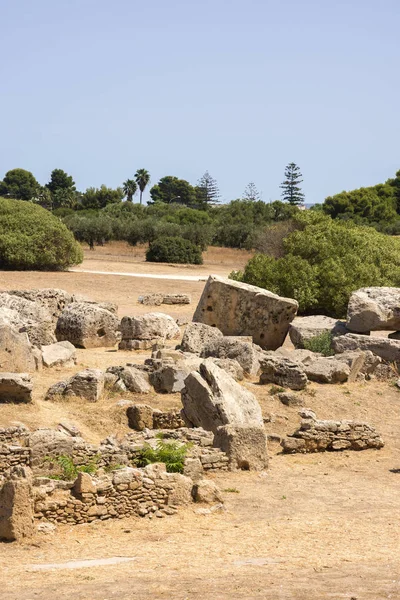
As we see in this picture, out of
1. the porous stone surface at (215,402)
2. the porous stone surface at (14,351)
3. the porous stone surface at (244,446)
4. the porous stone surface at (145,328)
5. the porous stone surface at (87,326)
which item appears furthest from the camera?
the porous stone surface at (145,328)

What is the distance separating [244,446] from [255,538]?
10.9ft

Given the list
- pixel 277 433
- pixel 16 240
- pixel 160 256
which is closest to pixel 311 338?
pixel 277 433

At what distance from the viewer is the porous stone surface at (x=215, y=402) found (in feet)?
52.7

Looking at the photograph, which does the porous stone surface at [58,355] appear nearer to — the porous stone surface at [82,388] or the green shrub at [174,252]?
the porous stone surface at [82,388]

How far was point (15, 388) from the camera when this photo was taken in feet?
53.9

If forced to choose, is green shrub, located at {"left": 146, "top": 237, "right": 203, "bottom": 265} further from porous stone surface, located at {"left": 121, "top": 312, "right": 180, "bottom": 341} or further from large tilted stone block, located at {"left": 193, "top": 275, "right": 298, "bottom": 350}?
porous stone surface, located at {"left": 121, "top": 312, "right": 180, "bottom": 341}

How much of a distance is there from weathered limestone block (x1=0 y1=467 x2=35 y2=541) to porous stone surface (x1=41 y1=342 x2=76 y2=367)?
871 cm

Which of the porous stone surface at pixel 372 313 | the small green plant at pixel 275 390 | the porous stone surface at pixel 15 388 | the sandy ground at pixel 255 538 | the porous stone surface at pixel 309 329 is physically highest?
the porous stone surface at pixel 372 313

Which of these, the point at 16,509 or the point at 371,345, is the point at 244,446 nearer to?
the point at 16,509

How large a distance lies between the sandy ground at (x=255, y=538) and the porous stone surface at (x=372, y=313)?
454 cm

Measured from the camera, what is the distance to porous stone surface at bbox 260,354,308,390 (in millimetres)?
19438

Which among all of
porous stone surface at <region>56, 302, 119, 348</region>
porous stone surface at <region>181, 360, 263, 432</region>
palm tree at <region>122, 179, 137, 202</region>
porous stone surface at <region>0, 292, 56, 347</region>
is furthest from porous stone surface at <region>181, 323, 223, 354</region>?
palm tree at <region>122, 179, 137, 202</region>

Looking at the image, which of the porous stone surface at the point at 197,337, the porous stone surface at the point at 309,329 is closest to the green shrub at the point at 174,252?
the porous stone surface at the point at 309,329

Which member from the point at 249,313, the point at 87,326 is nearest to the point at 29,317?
the point at 87,326
